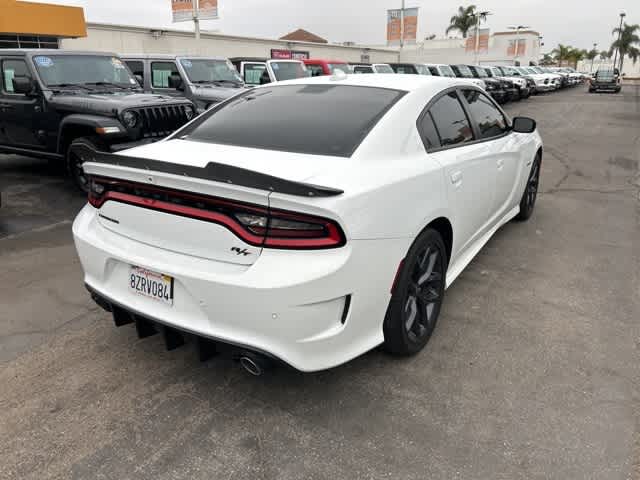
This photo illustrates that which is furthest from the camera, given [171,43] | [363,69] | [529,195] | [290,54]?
[290,54]

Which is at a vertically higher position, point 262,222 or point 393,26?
point 393,26

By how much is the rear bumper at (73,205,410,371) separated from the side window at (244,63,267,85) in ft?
38.4

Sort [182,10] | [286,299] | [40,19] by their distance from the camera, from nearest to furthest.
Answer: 1. [286,299]
2. [40,19]
3. [182,10]

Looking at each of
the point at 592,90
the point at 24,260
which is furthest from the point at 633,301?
the point at 592,90

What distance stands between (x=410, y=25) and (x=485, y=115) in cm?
3533

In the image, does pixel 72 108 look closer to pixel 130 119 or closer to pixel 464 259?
pixel 130 119

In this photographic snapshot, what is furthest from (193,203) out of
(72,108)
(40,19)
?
(40,19)

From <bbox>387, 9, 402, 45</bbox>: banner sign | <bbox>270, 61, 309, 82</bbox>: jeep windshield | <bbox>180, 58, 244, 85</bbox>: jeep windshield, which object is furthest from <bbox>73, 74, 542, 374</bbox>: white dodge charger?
<bbox>387, 9, 402, 45</bbox>: banner sign

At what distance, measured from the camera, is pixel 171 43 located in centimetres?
2844

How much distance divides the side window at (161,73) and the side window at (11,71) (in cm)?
317

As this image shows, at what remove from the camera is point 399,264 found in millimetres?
2633

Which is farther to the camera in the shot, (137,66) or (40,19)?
(40,19)

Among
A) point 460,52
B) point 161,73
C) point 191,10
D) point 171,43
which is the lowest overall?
point 161,73

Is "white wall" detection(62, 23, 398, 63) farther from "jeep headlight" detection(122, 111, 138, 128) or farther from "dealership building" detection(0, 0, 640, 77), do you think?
"jeep headlight" detection(122, 111, 138, 128)
